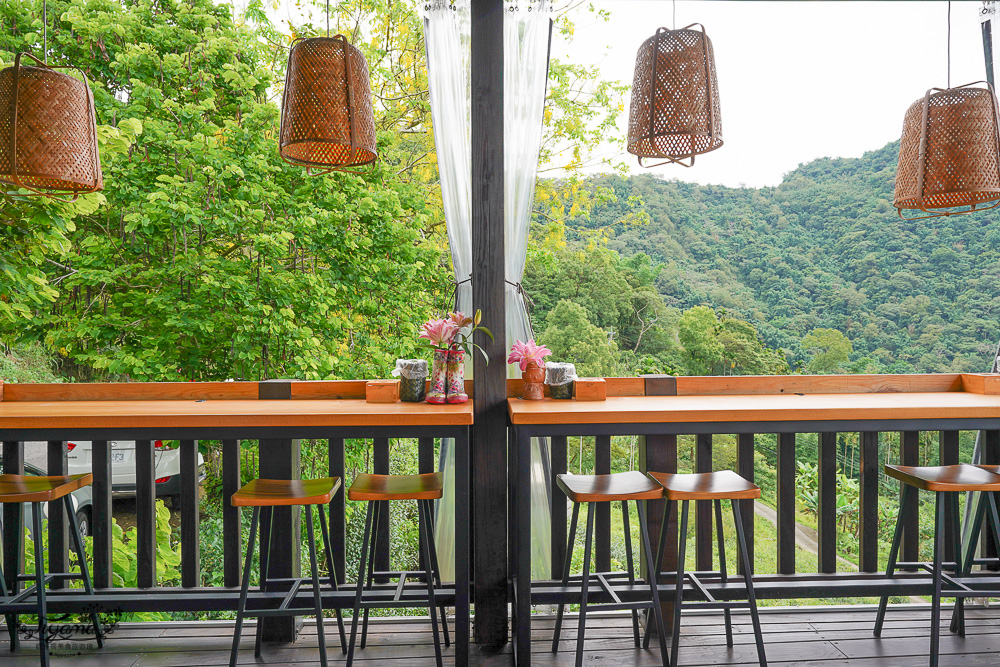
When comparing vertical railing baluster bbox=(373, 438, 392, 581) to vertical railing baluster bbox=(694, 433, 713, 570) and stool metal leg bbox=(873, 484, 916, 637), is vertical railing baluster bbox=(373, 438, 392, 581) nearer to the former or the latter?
vertical railing baluster bbox=(694, 433, 713, 570)

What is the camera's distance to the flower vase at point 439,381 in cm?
240

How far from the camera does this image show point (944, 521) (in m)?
Result: 2.36

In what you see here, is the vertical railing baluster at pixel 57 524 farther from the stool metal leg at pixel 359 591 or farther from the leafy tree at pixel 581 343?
the leafy tree at pixel 581 343

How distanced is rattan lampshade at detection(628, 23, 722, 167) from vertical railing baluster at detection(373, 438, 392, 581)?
1.61 m

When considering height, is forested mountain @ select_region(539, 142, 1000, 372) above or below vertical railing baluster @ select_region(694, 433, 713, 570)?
above

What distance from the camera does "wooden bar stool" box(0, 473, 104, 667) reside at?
2080mm

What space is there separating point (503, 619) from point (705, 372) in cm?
302

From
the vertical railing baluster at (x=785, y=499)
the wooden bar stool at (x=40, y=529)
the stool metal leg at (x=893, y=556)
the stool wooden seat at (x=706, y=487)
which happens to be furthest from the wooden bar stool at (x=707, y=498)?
the wooden bar stool at (x=40, y=529)

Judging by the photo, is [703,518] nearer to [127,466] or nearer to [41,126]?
[41,126]

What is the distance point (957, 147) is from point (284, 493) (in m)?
2.66

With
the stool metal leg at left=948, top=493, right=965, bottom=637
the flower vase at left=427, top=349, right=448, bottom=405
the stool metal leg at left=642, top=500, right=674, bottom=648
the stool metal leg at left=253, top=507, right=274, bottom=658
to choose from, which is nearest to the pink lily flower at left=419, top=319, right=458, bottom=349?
the flower vase at left=427, top=349, right=448, bottom=405

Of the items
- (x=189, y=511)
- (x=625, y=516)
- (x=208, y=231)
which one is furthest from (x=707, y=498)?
(x=208, y=231)

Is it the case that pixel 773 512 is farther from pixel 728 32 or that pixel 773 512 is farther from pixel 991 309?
pixel 728 32

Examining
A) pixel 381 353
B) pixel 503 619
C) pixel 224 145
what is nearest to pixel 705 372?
pixel 381 353
